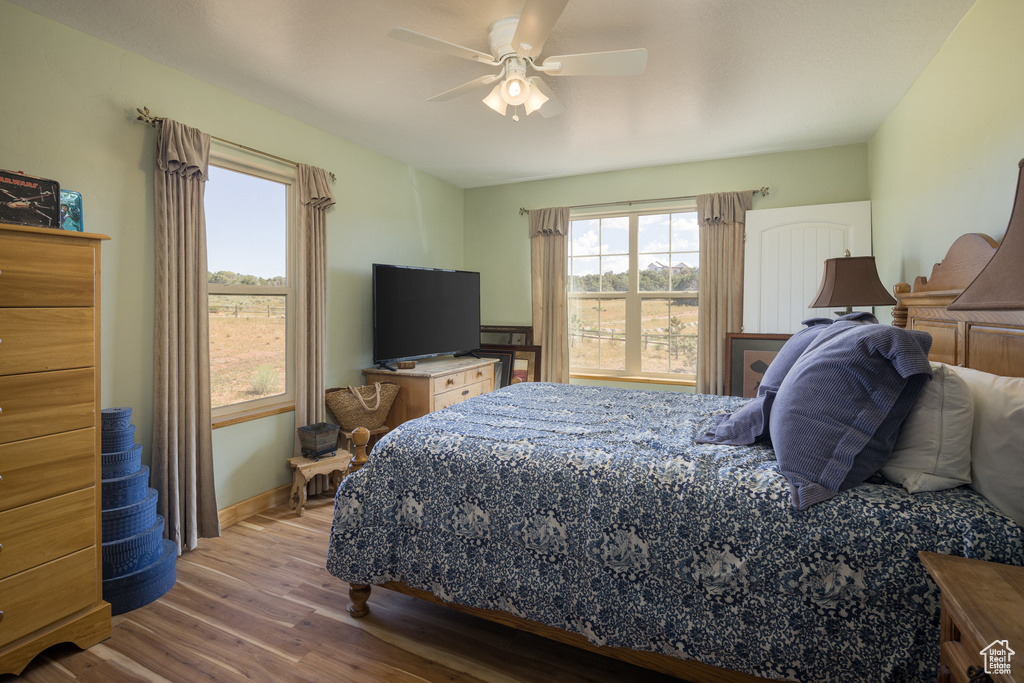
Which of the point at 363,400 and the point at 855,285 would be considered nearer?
the point at 855,285

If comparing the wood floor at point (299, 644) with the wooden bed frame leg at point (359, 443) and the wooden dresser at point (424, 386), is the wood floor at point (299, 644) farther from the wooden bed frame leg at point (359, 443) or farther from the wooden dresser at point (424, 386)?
the wooden dresser at point (424, 386)

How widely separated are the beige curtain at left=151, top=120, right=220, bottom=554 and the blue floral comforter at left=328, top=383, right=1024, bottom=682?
1.19 metres

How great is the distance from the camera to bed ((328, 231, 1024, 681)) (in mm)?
1292

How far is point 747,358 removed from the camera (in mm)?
4008

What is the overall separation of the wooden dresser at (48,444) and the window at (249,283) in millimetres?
1110

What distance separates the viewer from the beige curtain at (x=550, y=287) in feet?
15.8

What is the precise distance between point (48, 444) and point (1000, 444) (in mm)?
2894

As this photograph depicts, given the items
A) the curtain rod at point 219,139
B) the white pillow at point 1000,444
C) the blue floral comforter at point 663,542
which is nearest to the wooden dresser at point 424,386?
the curtain rod at point 219,139

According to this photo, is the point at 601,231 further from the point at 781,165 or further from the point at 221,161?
the point at 221,161

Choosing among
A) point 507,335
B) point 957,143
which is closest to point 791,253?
point 957,143

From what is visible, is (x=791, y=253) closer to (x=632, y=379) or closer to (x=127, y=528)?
(x=632, y=379)

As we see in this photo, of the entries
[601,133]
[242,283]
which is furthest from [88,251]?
[601,133]

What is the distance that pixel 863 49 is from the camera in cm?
245

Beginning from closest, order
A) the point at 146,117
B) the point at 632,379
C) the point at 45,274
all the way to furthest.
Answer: the point at 45,274 < the point at 146,117 < the point at 632,379
